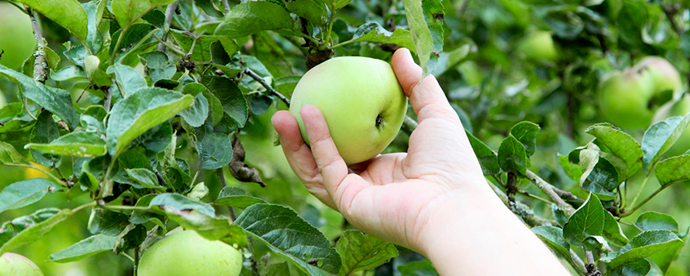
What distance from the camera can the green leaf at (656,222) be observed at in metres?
1.16

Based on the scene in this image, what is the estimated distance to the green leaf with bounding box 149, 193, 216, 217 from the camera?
2.31ft

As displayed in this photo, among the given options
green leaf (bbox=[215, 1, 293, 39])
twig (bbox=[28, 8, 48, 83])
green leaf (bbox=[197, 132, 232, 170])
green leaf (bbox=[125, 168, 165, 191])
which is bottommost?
green leaf (bbox=[197, 132, 232, 170])

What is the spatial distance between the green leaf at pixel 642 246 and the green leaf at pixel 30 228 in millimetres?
954

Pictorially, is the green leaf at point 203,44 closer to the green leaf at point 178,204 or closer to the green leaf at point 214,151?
the green leaf at point 214,151

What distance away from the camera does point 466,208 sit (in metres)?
0.95

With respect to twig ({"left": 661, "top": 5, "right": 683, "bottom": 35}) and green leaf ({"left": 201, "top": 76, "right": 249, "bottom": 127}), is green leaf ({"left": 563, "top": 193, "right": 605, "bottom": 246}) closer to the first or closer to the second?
green leaf ({"left": 201, "top": 76, "right": 249, "bottom": 127})

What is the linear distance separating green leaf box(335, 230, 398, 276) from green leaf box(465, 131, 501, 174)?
0.30 m

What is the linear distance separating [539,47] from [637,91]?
20.5 inches

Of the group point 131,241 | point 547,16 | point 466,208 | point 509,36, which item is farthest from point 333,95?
point 509,36

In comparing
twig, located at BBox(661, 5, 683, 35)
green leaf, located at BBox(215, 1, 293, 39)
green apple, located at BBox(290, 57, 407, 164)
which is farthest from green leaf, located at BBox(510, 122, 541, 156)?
twig, located at BBox(661, 5, 683, 35)

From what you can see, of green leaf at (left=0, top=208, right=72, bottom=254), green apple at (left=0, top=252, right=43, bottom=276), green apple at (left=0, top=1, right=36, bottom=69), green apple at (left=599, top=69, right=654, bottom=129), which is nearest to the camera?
green leaf at (left=0, top=208, right=72, bottom=254)

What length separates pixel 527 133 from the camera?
4.01 feet

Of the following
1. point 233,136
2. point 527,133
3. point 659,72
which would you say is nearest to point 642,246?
point 527,133

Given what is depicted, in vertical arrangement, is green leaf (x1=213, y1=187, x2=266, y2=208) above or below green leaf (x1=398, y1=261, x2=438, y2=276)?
above
